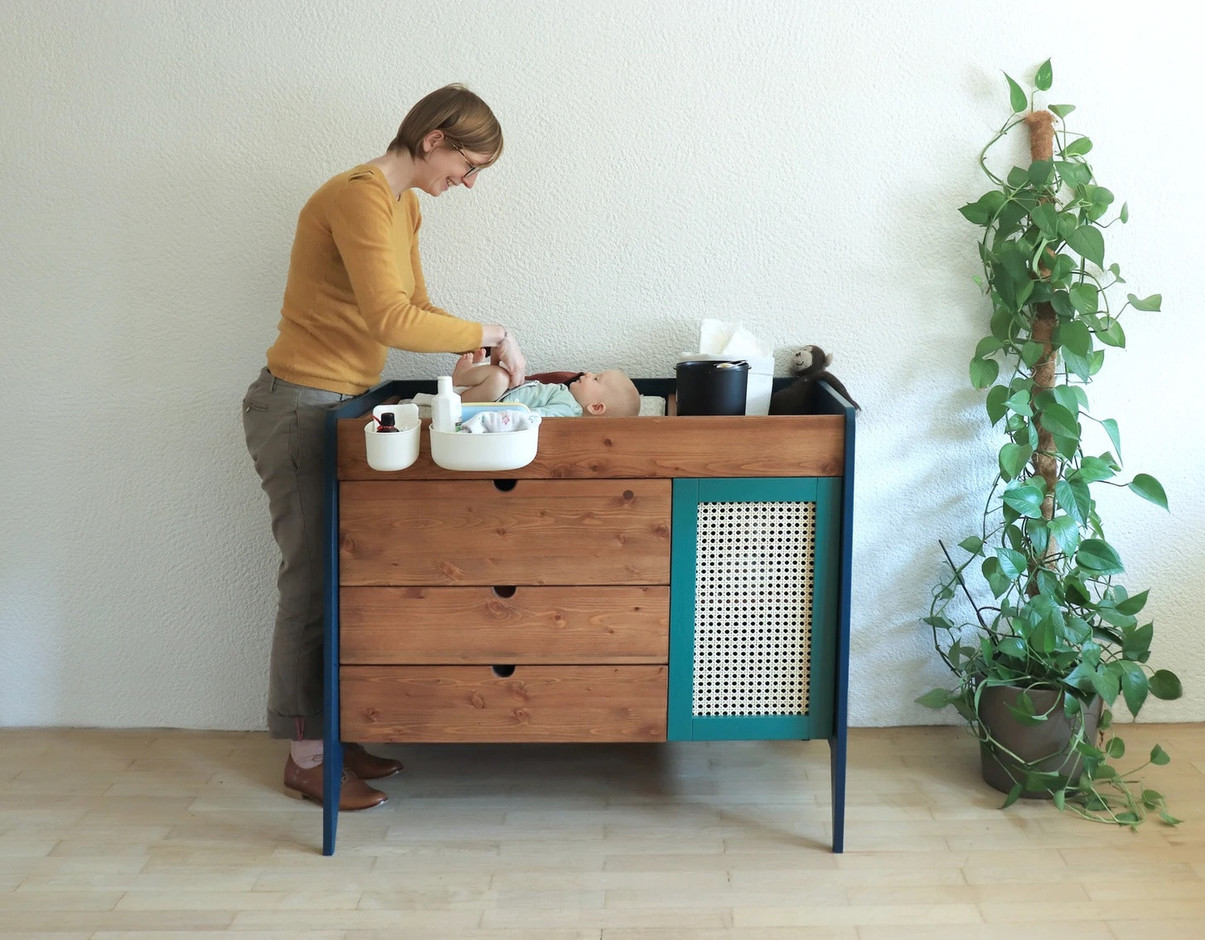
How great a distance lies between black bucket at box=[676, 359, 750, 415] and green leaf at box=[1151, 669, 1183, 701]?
1.03 meters

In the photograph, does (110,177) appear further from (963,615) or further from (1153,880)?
(1153,880)

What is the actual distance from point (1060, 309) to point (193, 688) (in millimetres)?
2028

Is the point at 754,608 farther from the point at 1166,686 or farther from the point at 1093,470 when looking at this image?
the point at 1166,686

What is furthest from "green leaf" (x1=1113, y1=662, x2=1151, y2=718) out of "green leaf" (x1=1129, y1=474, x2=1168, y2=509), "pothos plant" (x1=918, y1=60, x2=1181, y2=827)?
"green leaf" (x1=1129, y1=474, x2=1168, y2=509)

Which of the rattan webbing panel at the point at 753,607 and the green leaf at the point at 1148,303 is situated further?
the green leaf at the point at 1148,303

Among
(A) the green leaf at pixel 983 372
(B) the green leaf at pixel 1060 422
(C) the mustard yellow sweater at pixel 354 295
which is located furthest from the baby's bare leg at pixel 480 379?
(B) the green leaf at pixel 1060 422

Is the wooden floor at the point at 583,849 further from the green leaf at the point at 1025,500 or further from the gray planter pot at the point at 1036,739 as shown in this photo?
the green leaf at the point at 1025,500

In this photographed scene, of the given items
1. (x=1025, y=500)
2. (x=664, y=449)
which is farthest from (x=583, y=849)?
(x=1025, y=500)

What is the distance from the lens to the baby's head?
2.05 meters

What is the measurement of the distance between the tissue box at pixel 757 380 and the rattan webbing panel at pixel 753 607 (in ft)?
0.83

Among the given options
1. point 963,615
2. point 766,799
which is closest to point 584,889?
point 766,799

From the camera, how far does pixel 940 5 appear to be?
220 centimetres

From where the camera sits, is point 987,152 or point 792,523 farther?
point 987,152

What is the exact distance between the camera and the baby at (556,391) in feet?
6.61
